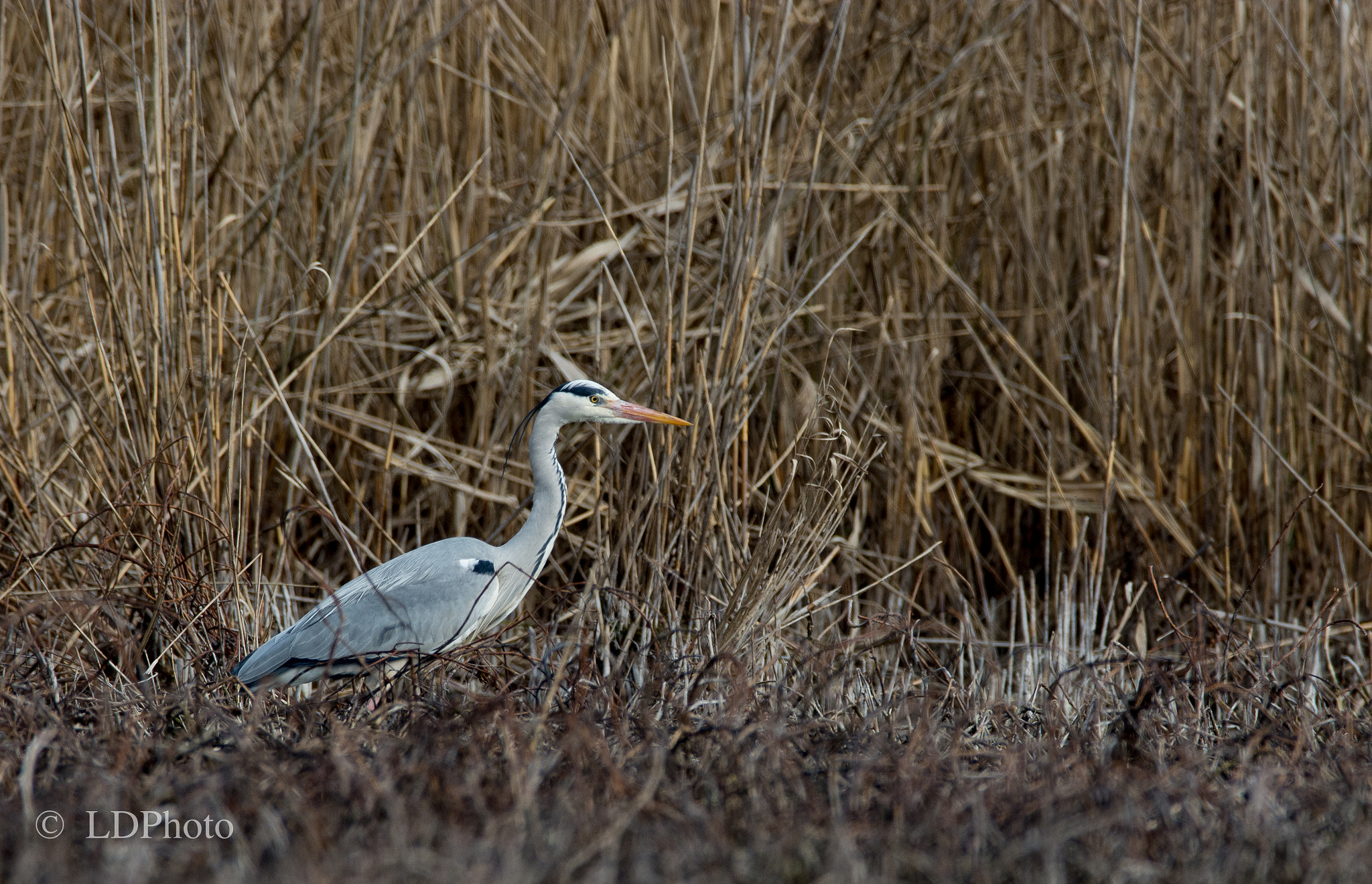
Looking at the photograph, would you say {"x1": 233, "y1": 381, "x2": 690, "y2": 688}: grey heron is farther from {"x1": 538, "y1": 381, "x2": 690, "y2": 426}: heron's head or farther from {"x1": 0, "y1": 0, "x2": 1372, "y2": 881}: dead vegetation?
{"x1": 0, "y1": 0, "x2": 1372, "y2": 881}: dead vegetation

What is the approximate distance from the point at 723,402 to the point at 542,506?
0.49 metres

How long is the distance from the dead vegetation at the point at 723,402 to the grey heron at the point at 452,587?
0.10 metres

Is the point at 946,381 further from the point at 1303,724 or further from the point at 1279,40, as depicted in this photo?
the point at 1303,724

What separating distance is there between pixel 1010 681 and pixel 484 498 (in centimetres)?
154

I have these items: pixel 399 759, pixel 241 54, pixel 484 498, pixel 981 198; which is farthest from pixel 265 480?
pixel 981 198

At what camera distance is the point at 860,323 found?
135 inches

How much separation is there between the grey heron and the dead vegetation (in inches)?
4.1

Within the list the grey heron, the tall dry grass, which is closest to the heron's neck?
the grey heron

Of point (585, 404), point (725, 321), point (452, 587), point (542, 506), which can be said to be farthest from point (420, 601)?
point (725, 321)

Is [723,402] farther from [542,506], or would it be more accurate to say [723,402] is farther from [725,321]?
[542,506]

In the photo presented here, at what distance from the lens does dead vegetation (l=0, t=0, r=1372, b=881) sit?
71.6 inches

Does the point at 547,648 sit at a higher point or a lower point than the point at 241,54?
lower

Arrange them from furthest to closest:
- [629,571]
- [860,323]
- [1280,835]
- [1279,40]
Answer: [860,323], [1279,40], [629,571], [1280,835]

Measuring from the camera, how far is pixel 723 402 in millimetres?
2516
